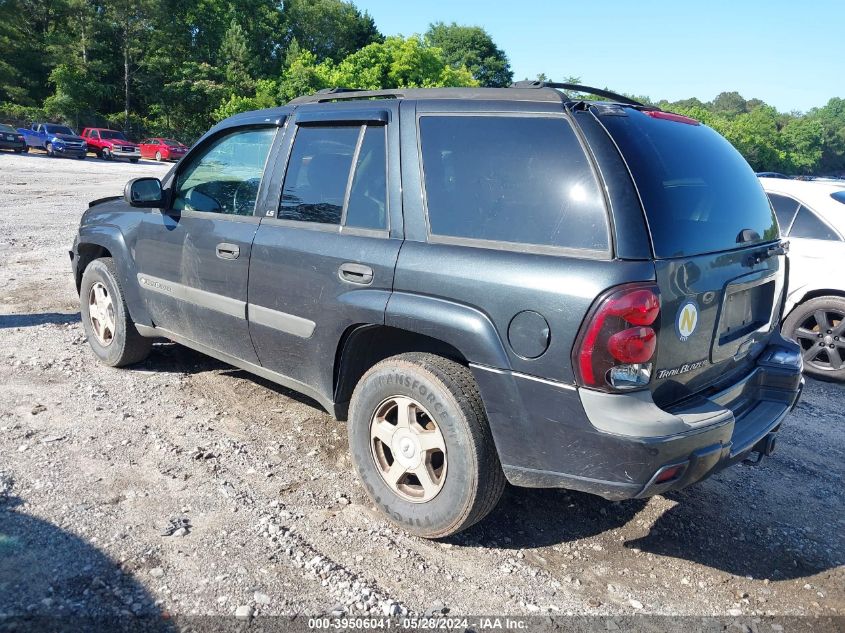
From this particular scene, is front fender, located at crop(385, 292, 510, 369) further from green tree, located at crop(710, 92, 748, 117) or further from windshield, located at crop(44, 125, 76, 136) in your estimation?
green tree, located at crop(710, 92, 748, 117)

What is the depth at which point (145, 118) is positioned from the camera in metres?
50.5

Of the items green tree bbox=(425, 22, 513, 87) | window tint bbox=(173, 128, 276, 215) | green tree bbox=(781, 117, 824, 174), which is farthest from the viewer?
green tree bbox=(425, 22, 513, 87)

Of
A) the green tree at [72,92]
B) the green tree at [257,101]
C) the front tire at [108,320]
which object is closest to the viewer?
the front tire at [108,320]

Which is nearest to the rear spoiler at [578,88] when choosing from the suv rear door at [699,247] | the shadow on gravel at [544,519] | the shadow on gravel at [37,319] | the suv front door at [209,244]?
the suv rear door at [699,247]

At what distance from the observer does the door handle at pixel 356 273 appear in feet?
10.5

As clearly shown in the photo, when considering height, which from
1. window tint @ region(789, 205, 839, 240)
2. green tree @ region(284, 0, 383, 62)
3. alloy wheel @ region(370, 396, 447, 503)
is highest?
green tree @ region(284, 0, 383, 62)

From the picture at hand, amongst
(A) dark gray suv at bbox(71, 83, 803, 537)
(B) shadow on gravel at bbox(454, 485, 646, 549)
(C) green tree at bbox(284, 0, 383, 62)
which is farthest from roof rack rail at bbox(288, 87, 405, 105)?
(C) green tree at bbox(284, 0, 383, 62)

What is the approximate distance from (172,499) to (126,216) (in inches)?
92.2

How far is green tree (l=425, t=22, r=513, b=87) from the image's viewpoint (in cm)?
8288

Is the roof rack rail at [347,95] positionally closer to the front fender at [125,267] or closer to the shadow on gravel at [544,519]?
the front fender at [125,267]

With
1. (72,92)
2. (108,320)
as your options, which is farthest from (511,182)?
(72,92)

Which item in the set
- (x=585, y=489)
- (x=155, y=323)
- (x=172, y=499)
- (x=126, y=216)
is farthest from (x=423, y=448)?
(x=126, y=216)

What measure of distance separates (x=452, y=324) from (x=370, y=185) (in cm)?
96

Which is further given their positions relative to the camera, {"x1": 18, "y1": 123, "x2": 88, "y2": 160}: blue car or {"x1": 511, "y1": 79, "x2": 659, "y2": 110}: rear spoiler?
{"x1": 18, "y1": 123, "x2": 88, "y2": 160}: blue car
